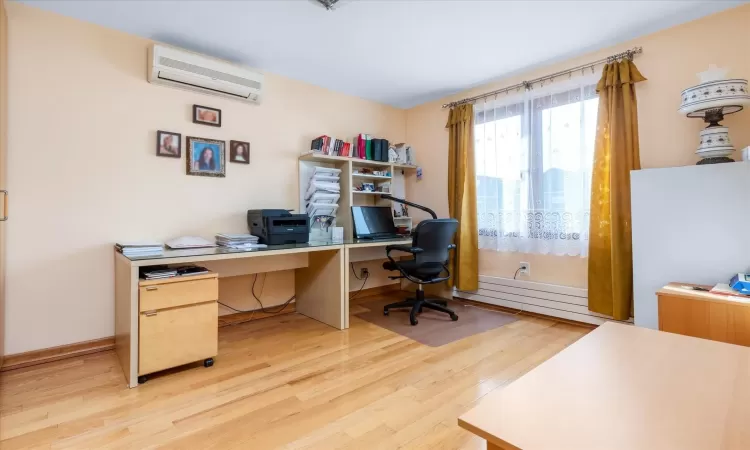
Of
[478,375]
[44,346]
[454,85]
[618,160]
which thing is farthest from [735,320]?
[44,346]

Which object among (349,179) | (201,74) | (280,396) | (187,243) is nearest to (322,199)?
(349,179)

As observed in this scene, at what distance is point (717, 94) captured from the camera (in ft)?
6.52

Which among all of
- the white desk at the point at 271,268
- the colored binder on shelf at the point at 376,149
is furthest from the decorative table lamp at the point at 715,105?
the colored binder on shelf at the point at 376,149

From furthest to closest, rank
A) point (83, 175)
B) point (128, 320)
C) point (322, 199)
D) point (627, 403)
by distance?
point (322, 199) → point (83, 175) → point (128, 320) → point (627, 403)

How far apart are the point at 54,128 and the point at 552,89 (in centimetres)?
385

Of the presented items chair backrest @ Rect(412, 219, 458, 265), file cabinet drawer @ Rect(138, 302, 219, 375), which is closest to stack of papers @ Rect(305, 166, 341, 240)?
chair backrest @ Rect(412, 219, 458, 265)

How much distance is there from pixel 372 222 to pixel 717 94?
2.70m

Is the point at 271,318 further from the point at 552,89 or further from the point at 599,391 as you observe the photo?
the point at 552,89

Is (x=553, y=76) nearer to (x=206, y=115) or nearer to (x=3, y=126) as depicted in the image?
(x=206, y=115)

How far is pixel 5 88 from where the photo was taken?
6.73ft

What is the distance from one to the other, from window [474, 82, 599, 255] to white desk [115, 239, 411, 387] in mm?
1030

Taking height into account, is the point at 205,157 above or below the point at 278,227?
above

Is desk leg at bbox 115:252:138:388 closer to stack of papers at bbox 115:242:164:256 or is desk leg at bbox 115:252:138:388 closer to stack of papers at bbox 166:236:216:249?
stack of papers at bbox 115:242:164:256

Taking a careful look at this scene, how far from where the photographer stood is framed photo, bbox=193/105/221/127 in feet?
9.15
